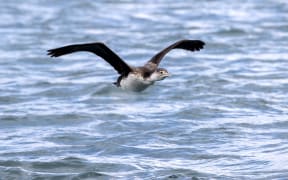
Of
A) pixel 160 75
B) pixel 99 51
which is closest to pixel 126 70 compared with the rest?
pixel 99 51

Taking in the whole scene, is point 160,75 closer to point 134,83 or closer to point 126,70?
point 134,83

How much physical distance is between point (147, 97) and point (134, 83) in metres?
4.65

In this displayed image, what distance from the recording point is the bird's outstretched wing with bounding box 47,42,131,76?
11.3m

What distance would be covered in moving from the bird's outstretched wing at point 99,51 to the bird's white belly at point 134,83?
0.41 feet

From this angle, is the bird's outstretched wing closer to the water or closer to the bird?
the bird

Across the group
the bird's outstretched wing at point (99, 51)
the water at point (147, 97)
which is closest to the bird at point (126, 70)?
the bird's outstretched wing at point (99, 51)

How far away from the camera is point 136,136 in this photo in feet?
43.3

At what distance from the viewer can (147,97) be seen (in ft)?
53.2

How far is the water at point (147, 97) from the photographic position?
11.7 metres

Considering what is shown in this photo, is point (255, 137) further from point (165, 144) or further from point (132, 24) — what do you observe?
point (132, 24)

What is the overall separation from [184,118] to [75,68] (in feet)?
16.6

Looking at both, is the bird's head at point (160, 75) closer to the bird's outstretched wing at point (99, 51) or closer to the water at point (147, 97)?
the bird's outstretched wing at point (99, 51)

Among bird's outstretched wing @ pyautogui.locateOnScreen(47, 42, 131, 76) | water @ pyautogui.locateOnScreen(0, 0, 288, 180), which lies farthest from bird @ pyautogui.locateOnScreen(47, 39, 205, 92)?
water @ pyautogui.locateOnScreen(0, 0, 288, 180)

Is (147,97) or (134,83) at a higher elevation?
(134,83)
